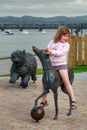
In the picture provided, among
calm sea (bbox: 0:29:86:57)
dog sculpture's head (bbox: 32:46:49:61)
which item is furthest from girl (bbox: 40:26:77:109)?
calm sea (bbox: 0:29:86:57)

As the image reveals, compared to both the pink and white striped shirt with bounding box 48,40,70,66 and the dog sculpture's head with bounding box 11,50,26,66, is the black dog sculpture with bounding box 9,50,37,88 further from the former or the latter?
the pink and white striped shirt with bounding box 48,40,70,66

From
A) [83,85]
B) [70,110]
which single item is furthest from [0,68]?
[70,110]

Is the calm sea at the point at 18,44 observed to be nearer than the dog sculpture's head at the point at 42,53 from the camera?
No

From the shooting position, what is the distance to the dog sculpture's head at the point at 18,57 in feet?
38.7

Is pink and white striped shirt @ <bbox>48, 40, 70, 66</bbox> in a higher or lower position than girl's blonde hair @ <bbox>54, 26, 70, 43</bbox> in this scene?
lower

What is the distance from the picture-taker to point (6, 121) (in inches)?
316

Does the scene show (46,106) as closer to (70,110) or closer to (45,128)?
(70,110)

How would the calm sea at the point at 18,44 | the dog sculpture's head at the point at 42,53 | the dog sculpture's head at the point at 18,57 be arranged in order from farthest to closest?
the calm sea at the point at 18,44 → the dog sculpture's head at the point at 18,57 → the dog sculpture's head at the point at 42,53

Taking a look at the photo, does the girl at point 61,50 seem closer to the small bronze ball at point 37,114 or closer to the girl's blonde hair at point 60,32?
the girl's blonde hair at point 60,32

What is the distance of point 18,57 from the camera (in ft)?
38.8

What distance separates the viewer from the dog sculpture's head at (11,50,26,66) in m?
11.8

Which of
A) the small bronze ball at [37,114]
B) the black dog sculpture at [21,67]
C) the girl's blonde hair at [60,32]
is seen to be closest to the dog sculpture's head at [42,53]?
the girl's blonde hair at [60,32]

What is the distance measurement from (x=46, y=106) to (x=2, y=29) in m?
155

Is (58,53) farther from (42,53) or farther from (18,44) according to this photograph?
(18,44)
